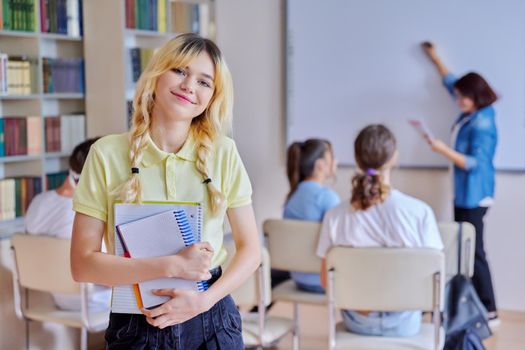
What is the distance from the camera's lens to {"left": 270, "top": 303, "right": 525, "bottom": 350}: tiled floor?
4.58 metres

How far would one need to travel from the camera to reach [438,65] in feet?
16.8

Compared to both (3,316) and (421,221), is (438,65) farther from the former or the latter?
(3,316)

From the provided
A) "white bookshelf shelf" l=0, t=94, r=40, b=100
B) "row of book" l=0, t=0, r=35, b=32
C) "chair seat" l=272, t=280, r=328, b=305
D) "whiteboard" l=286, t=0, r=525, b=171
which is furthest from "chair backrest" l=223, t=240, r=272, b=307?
"whiteboard" l=286, t=0, r=525, b=171

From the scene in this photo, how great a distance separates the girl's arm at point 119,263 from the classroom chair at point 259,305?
5.03 feet

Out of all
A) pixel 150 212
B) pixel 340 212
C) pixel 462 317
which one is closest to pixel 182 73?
pixel 150 212

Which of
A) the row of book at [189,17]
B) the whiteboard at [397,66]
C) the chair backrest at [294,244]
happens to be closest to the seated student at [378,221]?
the chair backrest at [294,244]

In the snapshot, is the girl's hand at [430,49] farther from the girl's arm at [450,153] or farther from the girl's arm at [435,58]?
the girl's arm at [450,153]

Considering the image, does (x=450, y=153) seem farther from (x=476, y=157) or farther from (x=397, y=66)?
(x=397, y=66)

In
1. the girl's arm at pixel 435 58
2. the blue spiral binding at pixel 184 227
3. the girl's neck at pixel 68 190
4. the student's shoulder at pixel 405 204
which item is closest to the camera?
the blue spiral binding at pixel 184 227

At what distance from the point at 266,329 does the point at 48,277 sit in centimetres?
98

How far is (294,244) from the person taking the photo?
152 inches

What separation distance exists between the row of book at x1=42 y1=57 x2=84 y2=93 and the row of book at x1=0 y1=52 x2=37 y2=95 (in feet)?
0.30

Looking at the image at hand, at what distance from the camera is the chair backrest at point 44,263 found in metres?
3.49

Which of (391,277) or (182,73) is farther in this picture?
(391,277)
